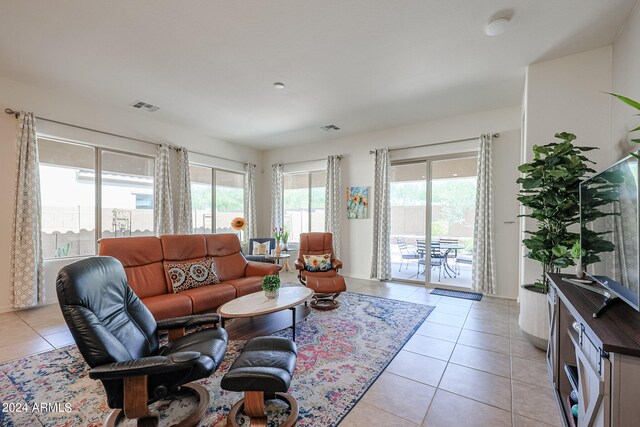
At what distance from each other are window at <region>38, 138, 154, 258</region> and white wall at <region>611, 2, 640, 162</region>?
20.2 ft

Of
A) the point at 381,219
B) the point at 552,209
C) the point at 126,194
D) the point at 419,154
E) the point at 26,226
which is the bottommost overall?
the point at 26,226

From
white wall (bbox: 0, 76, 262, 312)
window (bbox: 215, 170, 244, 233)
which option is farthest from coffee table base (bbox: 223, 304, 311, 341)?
window (bbox: 215, 170, 244, 233)

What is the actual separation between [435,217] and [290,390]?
3945mm

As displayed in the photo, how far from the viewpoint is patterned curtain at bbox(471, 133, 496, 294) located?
14.0 feet

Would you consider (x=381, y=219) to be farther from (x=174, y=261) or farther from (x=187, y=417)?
(x=187, y=417)

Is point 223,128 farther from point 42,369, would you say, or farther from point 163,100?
point 42,369

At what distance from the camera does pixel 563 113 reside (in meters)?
2.87

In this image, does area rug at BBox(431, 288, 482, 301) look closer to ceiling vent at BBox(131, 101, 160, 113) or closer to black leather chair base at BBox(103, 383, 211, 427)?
black leather chair base at BBox(103, 383, 211, 427)

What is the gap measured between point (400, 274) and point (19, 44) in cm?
614

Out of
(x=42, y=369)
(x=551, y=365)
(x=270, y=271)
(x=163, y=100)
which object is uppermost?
(x=163, y=100)

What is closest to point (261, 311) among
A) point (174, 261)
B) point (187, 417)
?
point (187, 417)

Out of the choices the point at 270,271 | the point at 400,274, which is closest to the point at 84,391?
the point at 270,271

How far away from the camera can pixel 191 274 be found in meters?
3.29

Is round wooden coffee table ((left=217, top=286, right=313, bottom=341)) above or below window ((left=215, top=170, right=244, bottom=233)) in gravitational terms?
below
